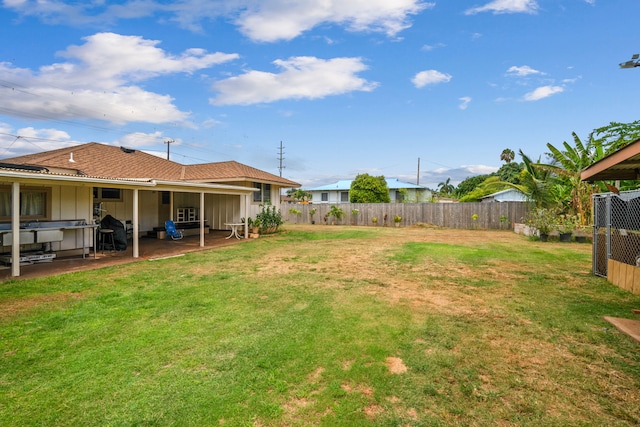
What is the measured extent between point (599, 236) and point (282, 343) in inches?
313

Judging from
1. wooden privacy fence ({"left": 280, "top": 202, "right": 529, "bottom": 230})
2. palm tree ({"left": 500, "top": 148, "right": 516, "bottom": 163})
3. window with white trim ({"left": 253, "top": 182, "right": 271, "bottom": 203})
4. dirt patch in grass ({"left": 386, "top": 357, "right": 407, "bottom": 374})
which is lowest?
dirt patch in grass ({"left": 386, "top": 357, "right": 407, "bottom": 374})

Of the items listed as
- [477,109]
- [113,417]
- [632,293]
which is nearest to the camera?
[113,417]

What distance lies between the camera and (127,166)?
14.0m

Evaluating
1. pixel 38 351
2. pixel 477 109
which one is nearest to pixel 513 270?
pixel 38 351

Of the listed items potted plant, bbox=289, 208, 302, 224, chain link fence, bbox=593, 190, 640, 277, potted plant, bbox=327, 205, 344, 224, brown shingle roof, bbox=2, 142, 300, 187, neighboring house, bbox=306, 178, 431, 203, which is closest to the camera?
chain link fence, bbox=593, 190, 640, 277

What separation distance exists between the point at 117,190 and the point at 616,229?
1524 centimetres

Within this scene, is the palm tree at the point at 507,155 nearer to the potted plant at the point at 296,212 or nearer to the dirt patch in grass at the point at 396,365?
the potted plant at the point at 296,212

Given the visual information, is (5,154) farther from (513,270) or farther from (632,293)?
(632,293)

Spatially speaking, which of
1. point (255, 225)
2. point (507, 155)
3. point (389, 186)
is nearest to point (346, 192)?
point (389, 186)

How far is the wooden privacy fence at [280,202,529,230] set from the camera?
19.8 meters

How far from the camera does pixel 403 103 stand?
20.5 metres

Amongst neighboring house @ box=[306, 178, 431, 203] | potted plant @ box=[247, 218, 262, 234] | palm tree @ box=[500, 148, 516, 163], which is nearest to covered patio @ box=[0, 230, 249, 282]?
potted plant @ box=[247, 218, 262, 234]

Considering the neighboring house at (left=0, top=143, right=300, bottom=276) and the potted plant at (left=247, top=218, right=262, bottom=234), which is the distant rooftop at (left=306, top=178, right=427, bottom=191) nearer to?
the neighboring house at (left=0, top=143, right=300, bottom=276)

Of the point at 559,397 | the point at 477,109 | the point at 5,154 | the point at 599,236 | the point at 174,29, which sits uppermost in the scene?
the point at 174,29
